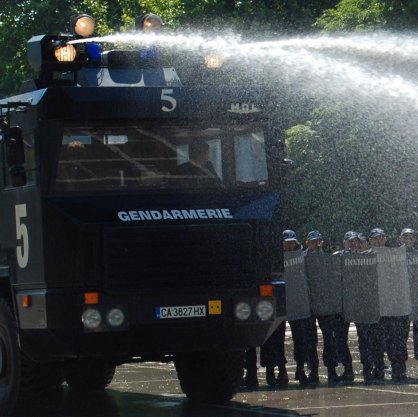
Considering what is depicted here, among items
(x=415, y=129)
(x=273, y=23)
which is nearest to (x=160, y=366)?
(x=415, y=129)

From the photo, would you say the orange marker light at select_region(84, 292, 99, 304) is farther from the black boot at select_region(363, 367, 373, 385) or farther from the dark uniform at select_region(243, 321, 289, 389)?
the black boot at select_region(363, 367, 373, 385)

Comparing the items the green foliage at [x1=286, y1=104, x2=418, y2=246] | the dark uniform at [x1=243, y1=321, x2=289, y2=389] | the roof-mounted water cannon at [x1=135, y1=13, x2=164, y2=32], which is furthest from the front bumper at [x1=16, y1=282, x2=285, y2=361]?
the green foliage at [x1=286, y1=104, x2=418, y2=246]

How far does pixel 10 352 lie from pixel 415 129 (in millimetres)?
16934

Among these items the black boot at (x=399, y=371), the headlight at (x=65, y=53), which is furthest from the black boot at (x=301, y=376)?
the headlight at (x=65, y=53)

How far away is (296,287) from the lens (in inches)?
611

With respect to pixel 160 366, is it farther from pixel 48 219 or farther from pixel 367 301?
pixel 48 219

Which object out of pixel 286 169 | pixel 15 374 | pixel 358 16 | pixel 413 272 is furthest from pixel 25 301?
pixel 358 16

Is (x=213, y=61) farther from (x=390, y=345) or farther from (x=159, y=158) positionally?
(x=390, y=345)

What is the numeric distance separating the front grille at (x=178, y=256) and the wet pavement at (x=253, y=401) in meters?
1.30

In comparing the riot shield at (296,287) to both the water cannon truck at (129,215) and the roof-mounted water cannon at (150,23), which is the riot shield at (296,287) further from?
the roof-mounted water cannon at (150,23)

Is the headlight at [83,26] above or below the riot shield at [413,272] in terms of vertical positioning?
above

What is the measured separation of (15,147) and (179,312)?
2051 millimetres

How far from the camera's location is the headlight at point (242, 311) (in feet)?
41.2

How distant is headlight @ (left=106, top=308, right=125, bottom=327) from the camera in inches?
479
